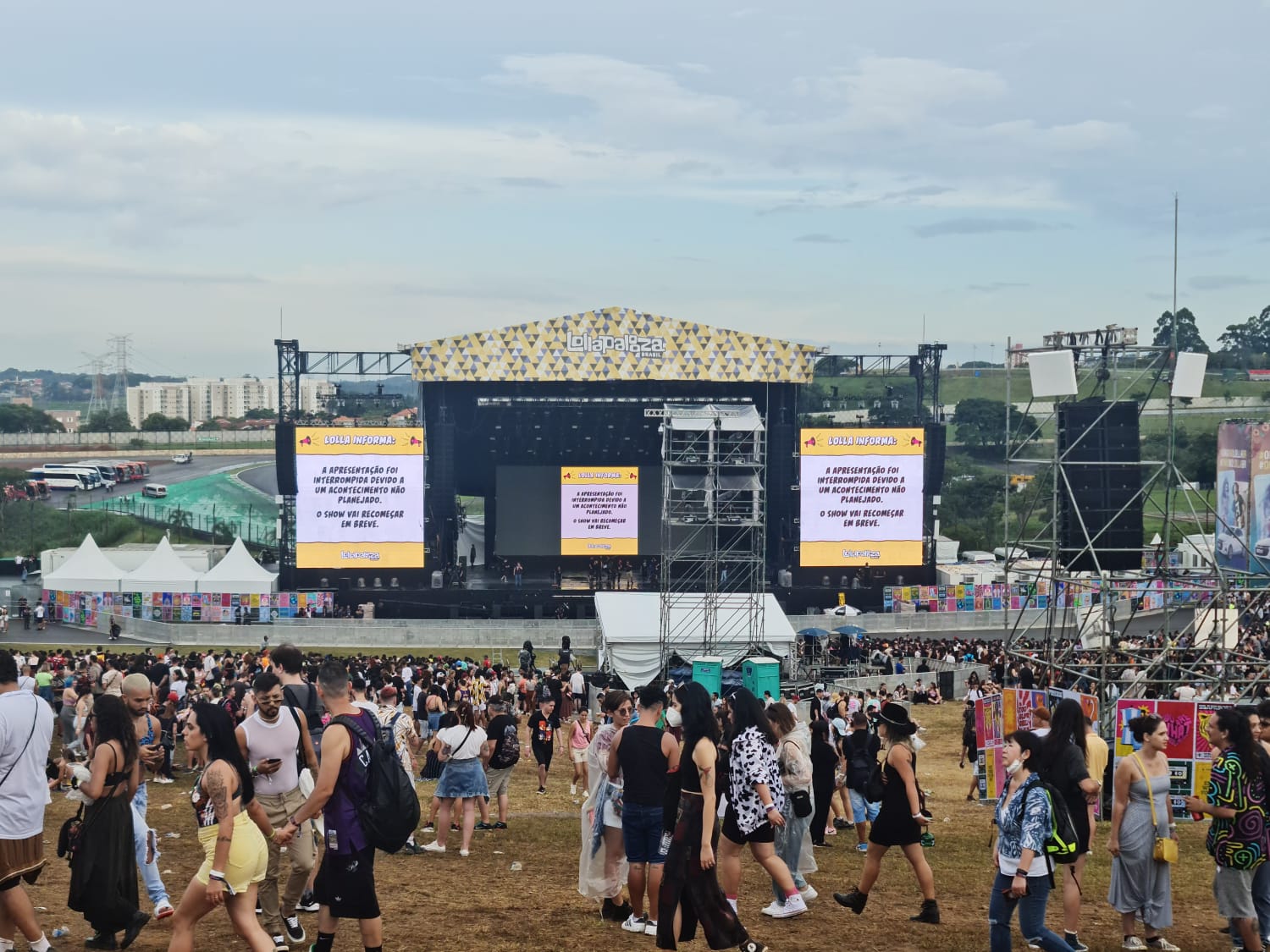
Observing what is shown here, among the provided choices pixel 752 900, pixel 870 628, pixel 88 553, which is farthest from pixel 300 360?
pixel 752 900

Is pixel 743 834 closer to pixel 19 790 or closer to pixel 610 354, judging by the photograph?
pixel 19 790

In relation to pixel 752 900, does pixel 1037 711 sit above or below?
above

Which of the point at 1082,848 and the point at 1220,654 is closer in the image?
the point at 1082,848

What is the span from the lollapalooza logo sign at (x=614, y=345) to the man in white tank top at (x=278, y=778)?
31.5 metres

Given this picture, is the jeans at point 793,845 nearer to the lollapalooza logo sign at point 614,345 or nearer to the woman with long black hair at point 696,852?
the woman with long black hair at point 696,852

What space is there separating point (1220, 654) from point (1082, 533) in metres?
2.13

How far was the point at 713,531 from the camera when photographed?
115ft

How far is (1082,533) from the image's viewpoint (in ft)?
58.1

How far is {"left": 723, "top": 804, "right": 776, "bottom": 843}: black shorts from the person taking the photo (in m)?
7.93

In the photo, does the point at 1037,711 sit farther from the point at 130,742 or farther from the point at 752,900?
the point at 130,742

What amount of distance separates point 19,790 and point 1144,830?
20.0ft

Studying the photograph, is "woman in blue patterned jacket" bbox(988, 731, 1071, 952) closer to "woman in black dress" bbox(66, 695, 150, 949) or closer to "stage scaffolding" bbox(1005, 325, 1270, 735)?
"woman in black dress" bbox(66, 695, 150, 949)

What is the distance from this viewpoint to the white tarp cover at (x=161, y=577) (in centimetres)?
3788

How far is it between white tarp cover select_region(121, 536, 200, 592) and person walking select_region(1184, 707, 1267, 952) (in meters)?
33.4
